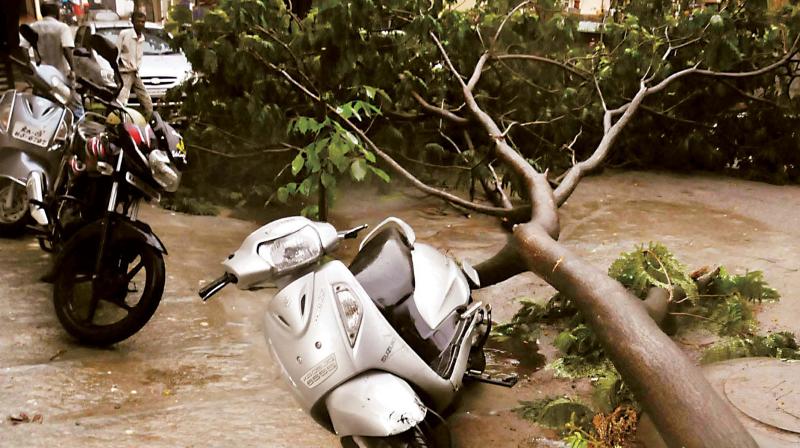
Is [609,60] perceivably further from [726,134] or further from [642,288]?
[642,288]

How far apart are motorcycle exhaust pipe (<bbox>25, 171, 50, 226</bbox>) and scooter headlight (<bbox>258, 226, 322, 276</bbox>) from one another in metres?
2.93

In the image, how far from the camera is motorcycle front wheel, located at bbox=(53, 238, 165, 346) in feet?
14.1

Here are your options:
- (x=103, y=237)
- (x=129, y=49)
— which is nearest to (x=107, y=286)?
(x=103, y=237)

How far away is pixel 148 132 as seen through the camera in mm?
4367

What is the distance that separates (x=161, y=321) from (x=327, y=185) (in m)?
1.95

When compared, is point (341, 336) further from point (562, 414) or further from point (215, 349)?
point (215, 349)

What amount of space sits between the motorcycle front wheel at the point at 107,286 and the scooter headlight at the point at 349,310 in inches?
68.9

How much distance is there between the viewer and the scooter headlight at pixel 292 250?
2820 millimetres

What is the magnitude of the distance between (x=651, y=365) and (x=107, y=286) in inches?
120

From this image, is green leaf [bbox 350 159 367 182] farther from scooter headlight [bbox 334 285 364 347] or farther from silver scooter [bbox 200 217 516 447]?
scooter headlight [bbox 334 285 364 347]

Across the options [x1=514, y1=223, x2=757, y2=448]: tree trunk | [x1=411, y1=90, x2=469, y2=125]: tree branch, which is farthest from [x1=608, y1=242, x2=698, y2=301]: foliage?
[x1=411, y1=90, x2=469, y2=125]: tree branch

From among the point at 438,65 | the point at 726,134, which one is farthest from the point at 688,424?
the point at 726,134

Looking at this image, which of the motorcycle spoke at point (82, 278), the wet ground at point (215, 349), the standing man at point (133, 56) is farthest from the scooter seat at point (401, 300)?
the standing man at point (133, 56)

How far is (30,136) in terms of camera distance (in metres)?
5.83
